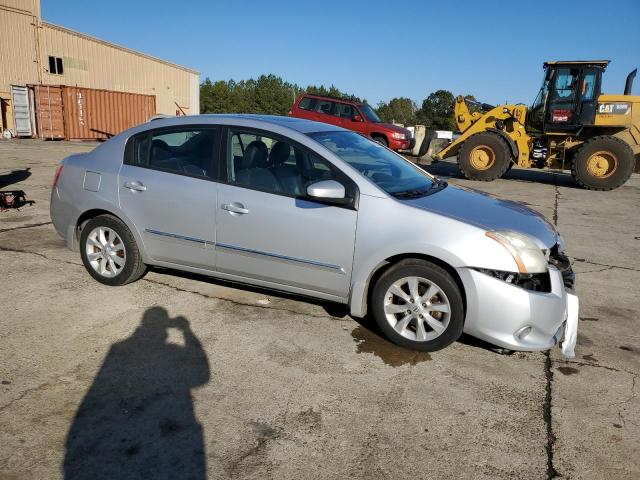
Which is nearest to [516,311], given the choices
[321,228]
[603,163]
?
[321,228]

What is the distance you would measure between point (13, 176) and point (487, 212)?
1106 cm

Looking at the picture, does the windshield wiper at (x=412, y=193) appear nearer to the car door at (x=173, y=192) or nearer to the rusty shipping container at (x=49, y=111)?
the car door at (x=173, y=192)

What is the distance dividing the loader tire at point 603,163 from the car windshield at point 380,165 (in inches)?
405

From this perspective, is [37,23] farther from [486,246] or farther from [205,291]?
[486,246]

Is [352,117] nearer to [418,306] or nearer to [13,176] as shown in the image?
[13,176]

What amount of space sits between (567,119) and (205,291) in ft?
38.9

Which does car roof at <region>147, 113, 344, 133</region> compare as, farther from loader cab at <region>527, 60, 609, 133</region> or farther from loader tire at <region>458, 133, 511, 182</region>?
loader cab at <region>527, 60, 609, 133</region>

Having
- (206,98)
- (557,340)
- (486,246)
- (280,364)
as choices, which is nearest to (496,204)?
(486,246)

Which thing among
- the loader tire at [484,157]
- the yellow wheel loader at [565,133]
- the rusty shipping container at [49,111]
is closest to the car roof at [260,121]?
the loader tire at [484,157]

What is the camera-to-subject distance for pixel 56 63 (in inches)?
1075

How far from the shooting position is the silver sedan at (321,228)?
127 inches

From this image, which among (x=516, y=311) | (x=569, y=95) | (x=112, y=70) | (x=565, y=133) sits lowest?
(x=516, y=311)

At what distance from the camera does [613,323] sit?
418 cm

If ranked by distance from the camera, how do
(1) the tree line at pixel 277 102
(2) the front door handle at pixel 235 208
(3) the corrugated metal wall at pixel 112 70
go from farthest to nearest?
(1) the tree line at pixel 277 102, (3) the corrugated metal wall at pixel 112 70, (2) the front door handle at pixel 235 208
